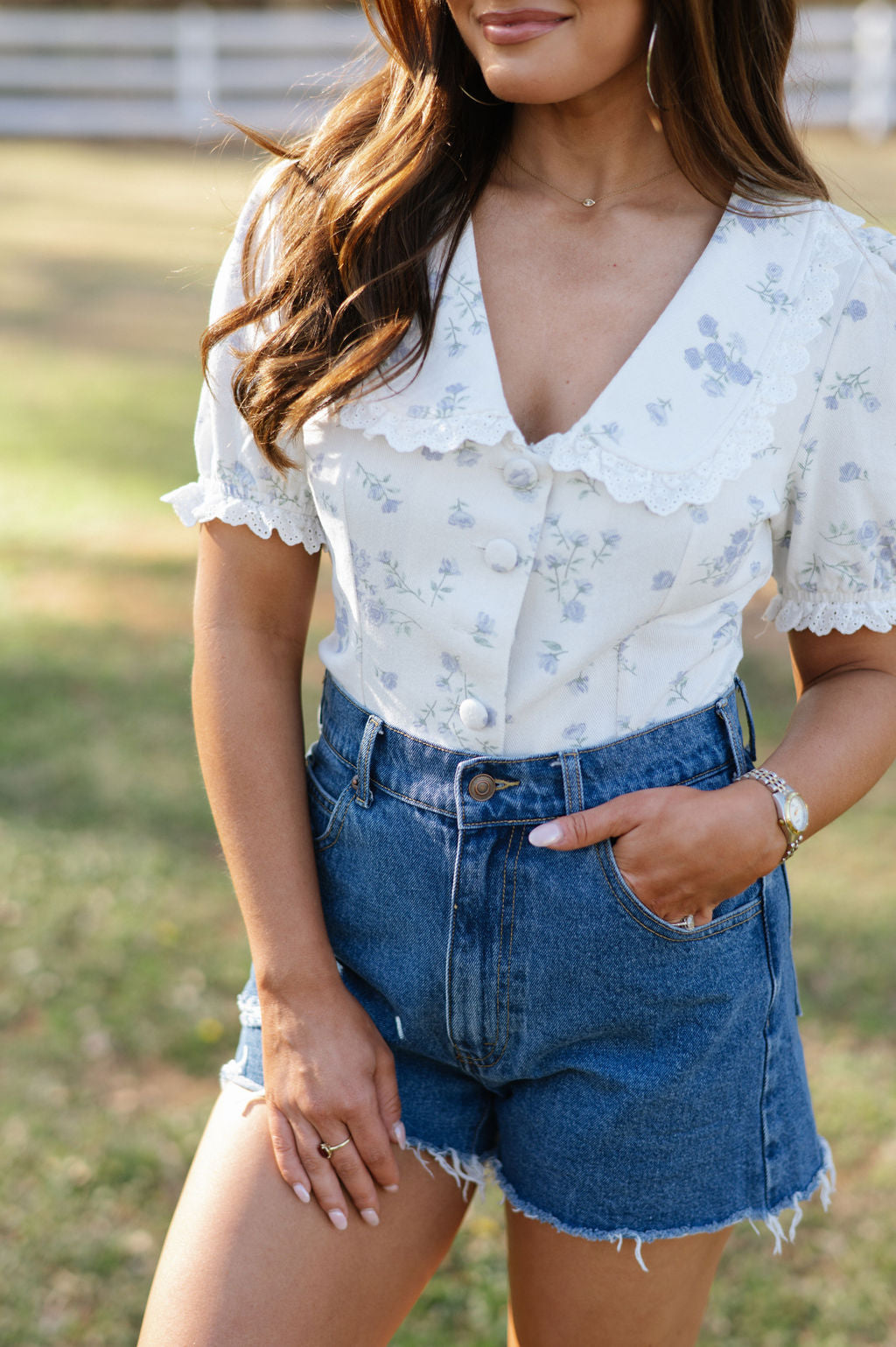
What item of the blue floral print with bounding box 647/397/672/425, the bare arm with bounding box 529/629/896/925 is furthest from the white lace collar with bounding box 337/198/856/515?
the bare arm with bounding box 529/629/896/925

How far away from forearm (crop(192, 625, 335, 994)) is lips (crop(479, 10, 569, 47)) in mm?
701

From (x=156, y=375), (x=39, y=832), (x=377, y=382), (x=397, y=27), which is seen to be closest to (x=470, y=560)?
(x=377, y=382)

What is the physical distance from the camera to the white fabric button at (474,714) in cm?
153

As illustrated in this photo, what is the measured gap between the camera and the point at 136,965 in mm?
3629

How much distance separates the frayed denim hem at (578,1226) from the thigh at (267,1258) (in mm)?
23

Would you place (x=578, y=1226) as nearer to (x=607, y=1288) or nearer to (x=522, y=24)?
(x=607, y=1288)

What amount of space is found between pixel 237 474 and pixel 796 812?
746 mm

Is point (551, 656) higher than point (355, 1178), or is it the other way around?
point (551, 656)

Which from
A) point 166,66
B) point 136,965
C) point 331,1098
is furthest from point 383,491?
point 166,66

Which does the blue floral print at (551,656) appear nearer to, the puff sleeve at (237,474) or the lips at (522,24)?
the puff sleeve at (237,474)

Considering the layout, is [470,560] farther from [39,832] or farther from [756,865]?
[39,832]

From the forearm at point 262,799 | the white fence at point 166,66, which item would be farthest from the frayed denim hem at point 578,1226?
the white fence at point 166,66

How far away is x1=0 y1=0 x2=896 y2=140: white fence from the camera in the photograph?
62.8ft

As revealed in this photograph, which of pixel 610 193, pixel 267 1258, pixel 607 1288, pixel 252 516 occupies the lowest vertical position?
pixel 607 1288
